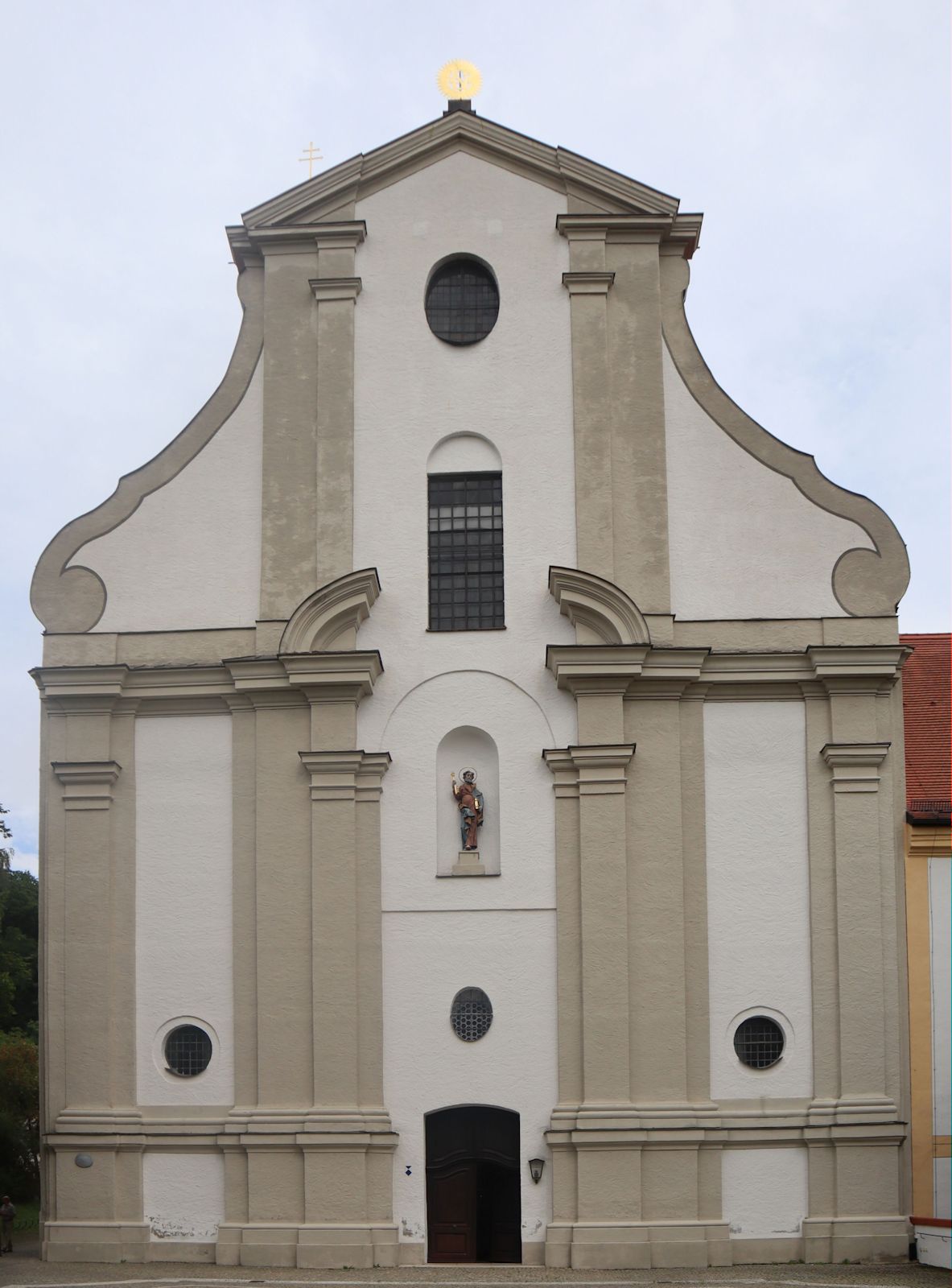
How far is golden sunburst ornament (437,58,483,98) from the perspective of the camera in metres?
23.3

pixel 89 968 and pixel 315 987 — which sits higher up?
pixel 89 968

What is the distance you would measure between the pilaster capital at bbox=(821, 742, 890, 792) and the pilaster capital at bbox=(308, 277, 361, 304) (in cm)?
779

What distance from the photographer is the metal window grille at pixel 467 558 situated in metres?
21.4

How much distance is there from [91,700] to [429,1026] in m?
5.39

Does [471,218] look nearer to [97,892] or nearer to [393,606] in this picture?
[393,606]

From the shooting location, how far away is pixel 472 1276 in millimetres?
18641

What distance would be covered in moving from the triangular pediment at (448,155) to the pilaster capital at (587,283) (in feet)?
2.81

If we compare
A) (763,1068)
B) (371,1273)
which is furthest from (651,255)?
(371,1273)

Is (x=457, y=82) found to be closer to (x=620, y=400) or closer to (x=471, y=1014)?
(x=620, y=400)

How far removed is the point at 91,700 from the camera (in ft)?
69.4

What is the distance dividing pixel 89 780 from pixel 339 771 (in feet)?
9.52

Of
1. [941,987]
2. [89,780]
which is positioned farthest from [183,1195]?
[941,987]

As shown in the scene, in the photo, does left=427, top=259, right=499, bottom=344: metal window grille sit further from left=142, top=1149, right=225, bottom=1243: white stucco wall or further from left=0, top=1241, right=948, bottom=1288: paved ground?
left=0, top=1241, right=948, bottom=1288: paved ground

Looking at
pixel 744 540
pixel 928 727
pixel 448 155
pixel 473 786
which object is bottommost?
pixel 473 786
